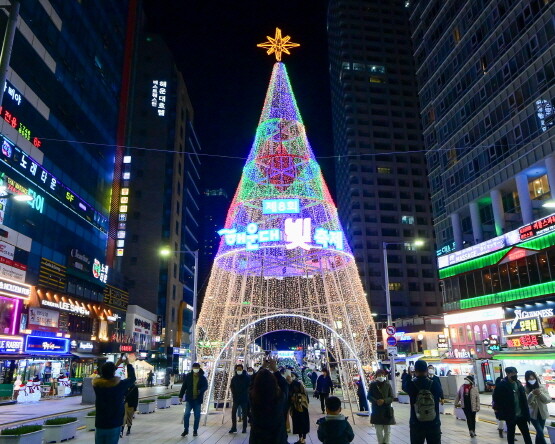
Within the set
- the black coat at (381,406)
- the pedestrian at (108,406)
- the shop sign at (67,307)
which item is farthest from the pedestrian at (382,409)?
the shop sign at (67,307)

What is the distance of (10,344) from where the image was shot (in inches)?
1126

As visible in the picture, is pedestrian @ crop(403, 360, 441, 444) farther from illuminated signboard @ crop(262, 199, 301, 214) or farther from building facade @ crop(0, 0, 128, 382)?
building facade @ crop(0, 0, 128, 382)

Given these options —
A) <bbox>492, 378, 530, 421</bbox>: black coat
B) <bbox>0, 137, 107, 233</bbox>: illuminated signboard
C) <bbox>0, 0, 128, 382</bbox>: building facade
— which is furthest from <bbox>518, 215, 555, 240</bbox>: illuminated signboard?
<bbox>0, 137, 107, 233</bbox>: illuminated signboard

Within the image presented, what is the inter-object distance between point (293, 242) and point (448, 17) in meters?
41.7

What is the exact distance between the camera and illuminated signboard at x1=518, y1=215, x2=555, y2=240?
3199 cm

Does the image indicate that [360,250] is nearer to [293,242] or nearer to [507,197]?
[507,197]

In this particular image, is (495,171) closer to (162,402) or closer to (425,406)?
(162,402)

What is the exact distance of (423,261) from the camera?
95.1 meters

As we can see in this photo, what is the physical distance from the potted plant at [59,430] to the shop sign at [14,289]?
A: 1941 centimetres

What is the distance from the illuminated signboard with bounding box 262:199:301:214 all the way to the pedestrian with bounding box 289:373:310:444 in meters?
7.95

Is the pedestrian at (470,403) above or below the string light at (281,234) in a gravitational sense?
below

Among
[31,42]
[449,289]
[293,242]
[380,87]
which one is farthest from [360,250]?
[293,242]

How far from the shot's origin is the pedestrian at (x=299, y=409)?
11.1 m

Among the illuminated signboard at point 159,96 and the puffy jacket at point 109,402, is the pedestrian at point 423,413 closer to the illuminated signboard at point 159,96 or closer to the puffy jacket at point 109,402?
the puffy jacket at point 109,402
